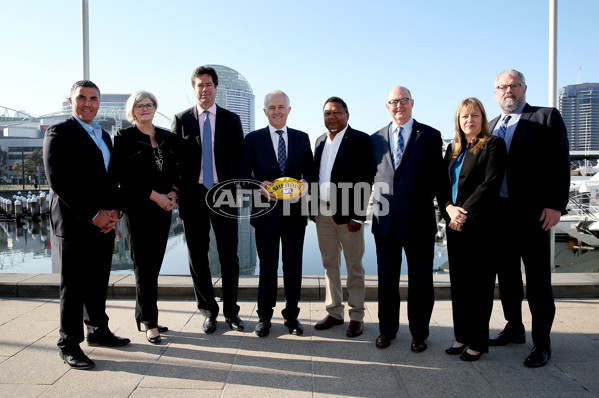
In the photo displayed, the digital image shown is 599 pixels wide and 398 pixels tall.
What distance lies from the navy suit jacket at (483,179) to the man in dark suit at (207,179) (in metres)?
1.98

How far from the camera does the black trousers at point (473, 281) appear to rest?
3.07m

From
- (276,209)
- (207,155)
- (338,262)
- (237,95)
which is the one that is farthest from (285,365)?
(237,95)

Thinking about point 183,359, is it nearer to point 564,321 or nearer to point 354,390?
point 354,390

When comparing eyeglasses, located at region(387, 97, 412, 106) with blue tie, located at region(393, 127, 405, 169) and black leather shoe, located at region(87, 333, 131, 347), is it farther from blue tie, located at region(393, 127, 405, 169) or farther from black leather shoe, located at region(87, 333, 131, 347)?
black leather shoe, located at region(87, 333, 131, 347)

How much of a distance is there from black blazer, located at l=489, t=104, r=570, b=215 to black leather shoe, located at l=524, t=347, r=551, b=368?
3.29 feet

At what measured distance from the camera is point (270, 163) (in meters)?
3.65

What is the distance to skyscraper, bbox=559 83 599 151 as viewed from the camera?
133 ft

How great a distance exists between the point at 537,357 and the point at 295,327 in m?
1.89

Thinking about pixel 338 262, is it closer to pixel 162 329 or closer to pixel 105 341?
pixel 162 329

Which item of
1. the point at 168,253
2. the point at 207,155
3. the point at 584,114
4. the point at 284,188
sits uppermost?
the point at 584,114

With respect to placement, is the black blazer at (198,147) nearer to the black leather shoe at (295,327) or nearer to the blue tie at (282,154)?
the blue tie at (282,154)

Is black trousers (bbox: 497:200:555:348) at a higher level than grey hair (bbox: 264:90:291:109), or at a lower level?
lower

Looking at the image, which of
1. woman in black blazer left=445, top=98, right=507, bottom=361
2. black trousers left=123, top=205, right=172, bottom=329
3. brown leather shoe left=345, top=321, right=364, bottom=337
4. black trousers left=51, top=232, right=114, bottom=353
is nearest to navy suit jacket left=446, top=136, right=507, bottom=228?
woman in black blazer left=445, top=98, right=507, bottom=361
